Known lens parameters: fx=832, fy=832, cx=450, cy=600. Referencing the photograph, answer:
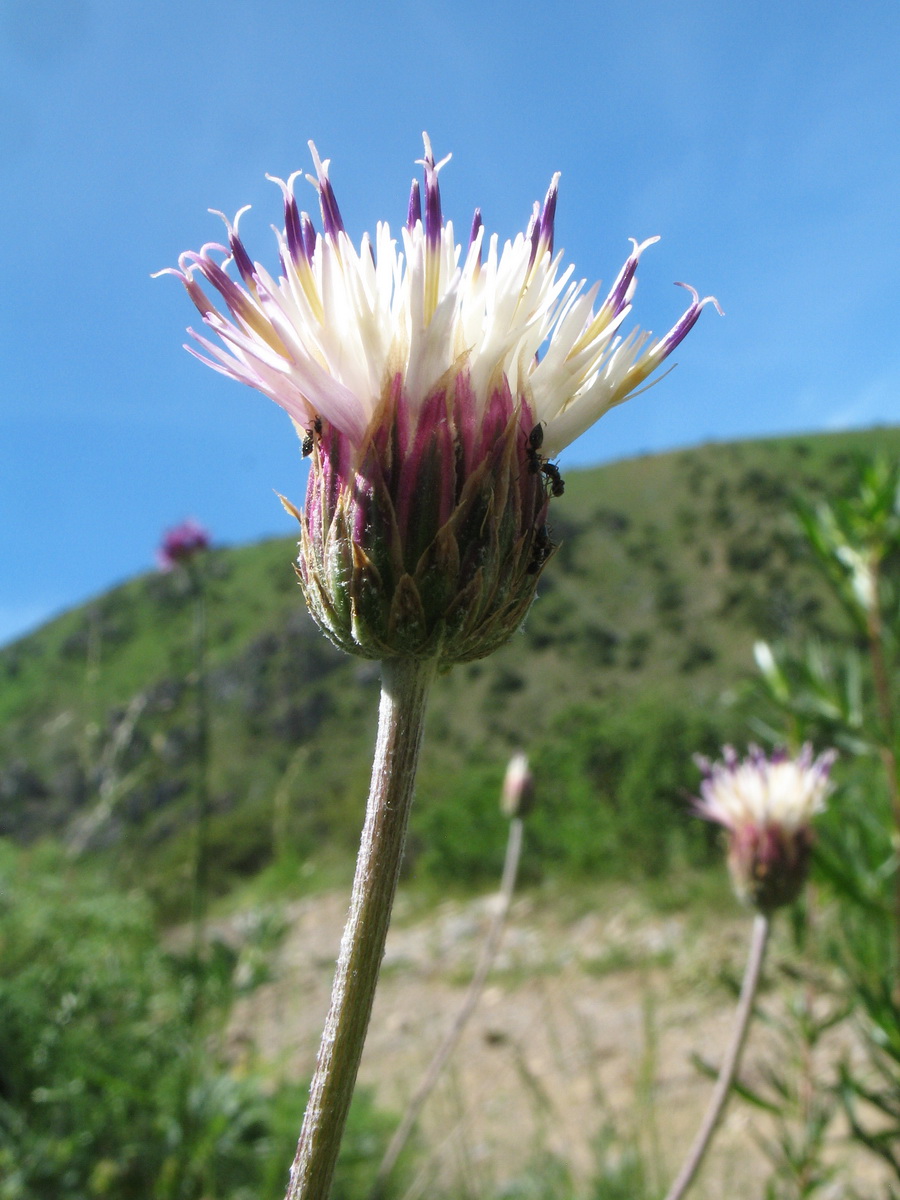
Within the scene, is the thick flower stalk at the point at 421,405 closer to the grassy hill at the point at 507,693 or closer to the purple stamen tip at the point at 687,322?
the purple stamen tip at the point at 687,322

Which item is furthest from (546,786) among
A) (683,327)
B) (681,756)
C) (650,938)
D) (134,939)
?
(683,327)

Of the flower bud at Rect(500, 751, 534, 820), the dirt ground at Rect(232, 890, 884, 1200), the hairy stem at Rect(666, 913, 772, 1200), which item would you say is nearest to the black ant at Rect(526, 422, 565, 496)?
the hairy stem at Rect(666, 913, 772, 1200)

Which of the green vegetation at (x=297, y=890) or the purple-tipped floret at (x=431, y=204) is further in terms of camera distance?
the green vegetation at (x=297, y=890)

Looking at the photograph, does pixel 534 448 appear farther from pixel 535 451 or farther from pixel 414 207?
pixel 414 207

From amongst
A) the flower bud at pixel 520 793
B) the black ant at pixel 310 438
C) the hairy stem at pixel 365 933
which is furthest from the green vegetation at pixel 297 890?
the flower bud at pixel 520 793

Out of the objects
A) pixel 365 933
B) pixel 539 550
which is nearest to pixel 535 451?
pixel 539 550

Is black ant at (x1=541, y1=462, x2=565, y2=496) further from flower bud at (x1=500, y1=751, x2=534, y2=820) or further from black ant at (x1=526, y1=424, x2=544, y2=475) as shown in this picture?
flower bud at (x1=500, y1=751, x2=534, y2=820)
